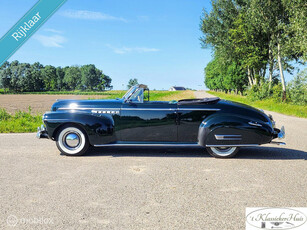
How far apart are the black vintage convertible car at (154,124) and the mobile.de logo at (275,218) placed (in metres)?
2.48

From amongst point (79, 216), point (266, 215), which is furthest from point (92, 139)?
point (266, 215)

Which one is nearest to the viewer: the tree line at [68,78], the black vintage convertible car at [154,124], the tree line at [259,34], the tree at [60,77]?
the black vintage convertible car at [154,124]

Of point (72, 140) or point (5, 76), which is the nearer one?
point (72, 140)

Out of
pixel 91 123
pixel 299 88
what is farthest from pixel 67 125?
pixel 299 88

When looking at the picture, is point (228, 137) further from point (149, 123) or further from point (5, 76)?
point (5, 76)

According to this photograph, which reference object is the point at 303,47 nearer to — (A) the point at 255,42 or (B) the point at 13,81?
(A) the point at 255,42

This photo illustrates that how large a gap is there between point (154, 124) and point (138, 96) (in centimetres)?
76

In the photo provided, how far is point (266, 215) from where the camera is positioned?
2.86 metres

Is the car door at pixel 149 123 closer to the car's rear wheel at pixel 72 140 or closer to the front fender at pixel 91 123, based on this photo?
the front fender at pixel 91 123

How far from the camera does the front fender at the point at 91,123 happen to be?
5.54m

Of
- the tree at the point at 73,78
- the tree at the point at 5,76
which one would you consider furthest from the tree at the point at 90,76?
the tree at the point at 5,76

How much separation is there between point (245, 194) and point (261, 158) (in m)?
2.32

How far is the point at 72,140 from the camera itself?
18.5ft

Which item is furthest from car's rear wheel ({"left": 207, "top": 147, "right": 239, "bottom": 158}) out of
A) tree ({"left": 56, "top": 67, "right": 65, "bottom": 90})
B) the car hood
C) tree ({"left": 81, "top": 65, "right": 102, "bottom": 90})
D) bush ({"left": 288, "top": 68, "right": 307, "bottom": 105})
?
tree ({"left": 56, "top": 67, "right": 65, "bottom": 90})
